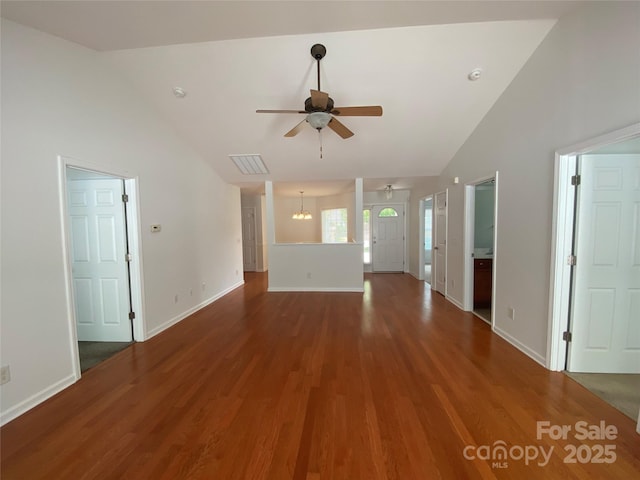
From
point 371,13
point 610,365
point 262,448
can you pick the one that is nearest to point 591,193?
point 610,365

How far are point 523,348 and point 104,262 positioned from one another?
5.01 metres

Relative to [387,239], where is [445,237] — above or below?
above

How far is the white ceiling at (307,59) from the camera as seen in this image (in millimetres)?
2049

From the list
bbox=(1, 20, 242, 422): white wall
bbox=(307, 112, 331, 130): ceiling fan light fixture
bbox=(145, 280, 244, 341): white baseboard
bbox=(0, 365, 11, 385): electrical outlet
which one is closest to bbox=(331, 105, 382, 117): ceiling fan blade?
bbox=(307, 112, 331, 130): ceiling fan light fixture

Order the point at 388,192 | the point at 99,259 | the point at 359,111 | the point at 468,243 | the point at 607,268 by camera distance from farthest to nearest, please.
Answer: the point at 388,192, the point at 468,243, the point at 99,259, the point at 359,111, the point at 607,268

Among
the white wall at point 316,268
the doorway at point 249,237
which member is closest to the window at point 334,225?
the doorway at point 249,237

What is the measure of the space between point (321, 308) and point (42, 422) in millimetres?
3259

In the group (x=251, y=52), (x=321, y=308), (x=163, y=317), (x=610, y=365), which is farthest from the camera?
(x=321, y=308)

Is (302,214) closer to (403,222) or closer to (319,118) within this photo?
(403,222)

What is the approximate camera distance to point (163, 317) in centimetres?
351

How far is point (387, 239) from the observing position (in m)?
7.47

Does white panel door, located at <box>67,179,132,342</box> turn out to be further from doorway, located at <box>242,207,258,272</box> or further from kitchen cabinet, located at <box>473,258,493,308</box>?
kitchen cabinet, located at <box>473,258,493,308</box>

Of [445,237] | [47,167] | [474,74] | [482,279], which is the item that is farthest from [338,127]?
[482,279]

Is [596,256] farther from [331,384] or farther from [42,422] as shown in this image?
[42,422]
